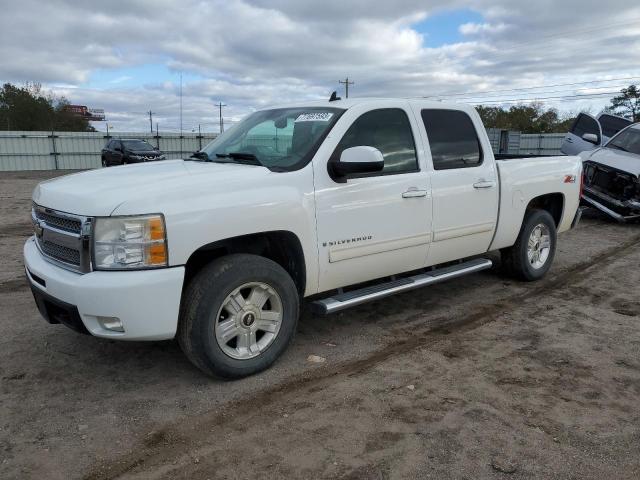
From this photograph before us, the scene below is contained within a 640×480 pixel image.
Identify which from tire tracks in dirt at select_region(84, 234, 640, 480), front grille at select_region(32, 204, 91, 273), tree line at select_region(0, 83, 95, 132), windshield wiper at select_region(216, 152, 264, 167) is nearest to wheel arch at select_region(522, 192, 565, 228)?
tire tracks in dirt at select_region(84, 234, 640, 480)

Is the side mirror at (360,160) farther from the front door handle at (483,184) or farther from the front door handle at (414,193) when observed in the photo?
the front door handle at (483,184)

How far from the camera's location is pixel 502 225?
5441mm

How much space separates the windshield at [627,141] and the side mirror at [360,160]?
897cm

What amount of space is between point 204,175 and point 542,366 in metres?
2.80

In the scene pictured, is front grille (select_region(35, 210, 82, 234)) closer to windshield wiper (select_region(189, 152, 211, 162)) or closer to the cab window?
windshield wiper (select_region(189, 152, 211, 162))

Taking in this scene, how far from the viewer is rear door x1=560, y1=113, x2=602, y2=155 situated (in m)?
11.5

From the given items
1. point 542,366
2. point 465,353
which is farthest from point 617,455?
point 465,353

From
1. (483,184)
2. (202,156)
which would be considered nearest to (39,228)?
(202,156)

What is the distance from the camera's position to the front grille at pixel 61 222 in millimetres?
3260

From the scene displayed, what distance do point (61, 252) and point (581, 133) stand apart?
38.6ft

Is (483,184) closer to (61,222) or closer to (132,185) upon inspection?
(132,185)

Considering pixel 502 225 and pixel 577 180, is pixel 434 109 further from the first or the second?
pixel 577 180

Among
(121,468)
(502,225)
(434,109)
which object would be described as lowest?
(121,468)

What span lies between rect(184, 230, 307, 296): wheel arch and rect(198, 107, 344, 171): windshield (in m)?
Result: 0.50
